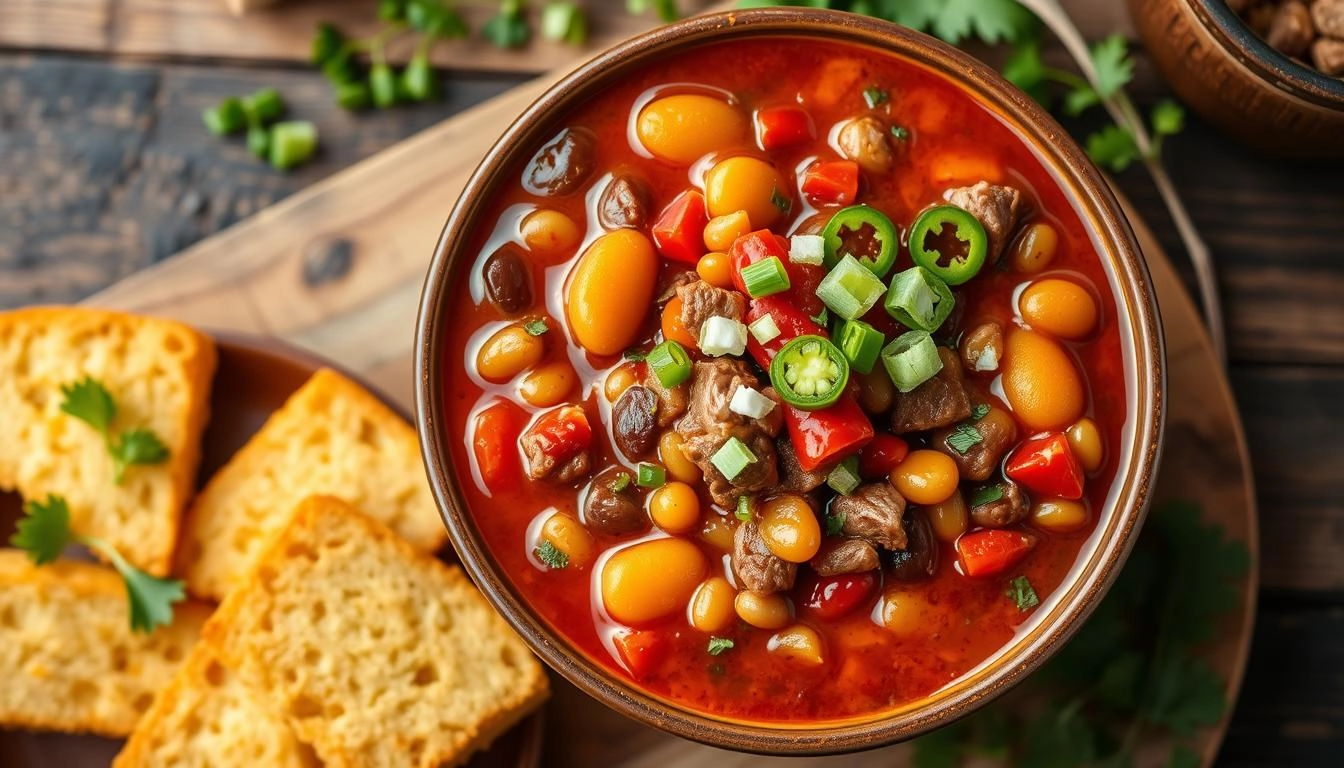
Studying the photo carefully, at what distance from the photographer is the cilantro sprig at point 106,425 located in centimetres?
324

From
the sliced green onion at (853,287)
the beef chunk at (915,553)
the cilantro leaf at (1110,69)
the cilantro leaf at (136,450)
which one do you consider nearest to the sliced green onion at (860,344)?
the sliced green onion at (853,287)

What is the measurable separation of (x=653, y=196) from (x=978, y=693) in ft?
4.26

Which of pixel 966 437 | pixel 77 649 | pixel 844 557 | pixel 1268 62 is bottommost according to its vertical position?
pixel 77 649

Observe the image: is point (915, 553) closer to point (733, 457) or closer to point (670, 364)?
point (733, 457)

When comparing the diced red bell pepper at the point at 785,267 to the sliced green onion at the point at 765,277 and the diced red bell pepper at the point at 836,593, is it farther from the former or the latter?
the diced red bell pepper at the point at 836,593

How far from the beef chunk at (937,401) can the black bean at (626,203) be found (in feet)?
2.29

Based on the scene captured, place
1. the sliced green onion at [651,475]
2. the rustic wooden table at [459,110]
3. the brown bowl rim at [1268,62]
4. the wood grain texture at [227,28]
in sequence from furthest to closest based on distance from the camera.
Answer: the wood grain texture at [227,28] < the rustic wooden table at [459,110] < the brown bowl rim at [1268,62] < the sliced green onion at [651,475]

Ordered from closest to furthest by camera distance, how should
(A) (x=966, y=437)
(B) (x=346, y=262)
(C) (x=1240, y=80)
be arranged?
(A) (x=966, y=437) → (C) (x=1240, y=80) → (B) (x=346, y=262)

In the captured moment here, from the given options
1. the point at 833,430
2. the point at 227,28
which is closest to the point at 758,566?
the point at 833,430

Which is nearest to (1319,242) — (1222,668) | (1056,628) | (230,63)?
(1222,668)

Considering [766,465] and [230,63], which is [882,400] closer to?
[766,465]

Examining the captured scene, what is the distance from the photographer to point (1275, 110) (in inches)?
120

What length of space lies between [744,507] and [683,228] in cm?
63

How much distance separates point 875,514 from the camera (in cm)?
247
